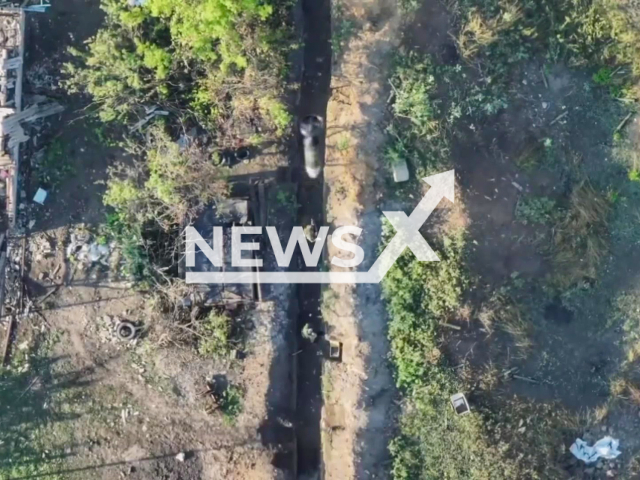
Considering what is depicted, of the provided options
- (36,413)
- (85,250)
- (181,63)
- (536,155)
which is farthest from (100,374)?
(536,155)

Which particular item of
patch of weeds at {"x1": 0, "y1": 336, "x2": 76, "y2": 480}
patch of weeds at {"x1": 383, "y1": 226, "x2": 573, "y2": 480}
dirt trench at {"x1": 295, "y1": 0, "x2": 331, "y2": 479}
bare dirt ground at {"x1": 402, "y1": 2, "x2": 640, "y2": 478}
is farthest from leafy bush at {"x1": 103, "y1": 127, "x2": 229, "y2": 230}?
bare dirt ground at {"x1": 402, "y1": 2, "x2": 640, "y2": 478}

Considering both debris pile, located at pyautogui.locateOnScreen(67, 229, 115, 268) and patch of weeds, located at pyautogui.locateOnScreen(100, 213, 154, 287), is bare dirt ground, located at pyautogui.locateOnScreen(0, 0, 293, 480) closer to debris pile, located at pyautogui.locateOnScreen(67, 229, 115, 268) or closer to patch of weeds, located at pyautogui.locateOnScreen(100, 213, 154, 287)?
debris pile, located at pyautogui.locateOnScreen(67, 229, 115, 268)

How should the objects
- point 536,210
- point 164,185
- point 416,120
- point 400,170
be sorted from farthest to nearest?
point 536,210, point 400,170, point 416,120, point 164,185

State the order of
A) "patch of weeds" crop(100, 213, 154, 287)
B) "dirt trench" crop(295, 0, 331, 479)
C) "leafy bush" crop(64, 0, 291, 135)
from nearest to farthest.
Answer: "leafy bush" crop(64, 0, 291, 135), "patch of weeds" crop(100, 213, 154, 287), "dirt trench" crop(295, 0, 331, 479)

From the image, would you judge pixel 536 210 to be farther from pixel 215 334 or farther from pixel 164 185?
pixel 164 185

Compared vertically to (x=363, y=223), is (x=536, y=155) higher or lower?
higher

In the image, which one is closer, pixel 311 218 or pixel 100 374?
pixel 100 374
